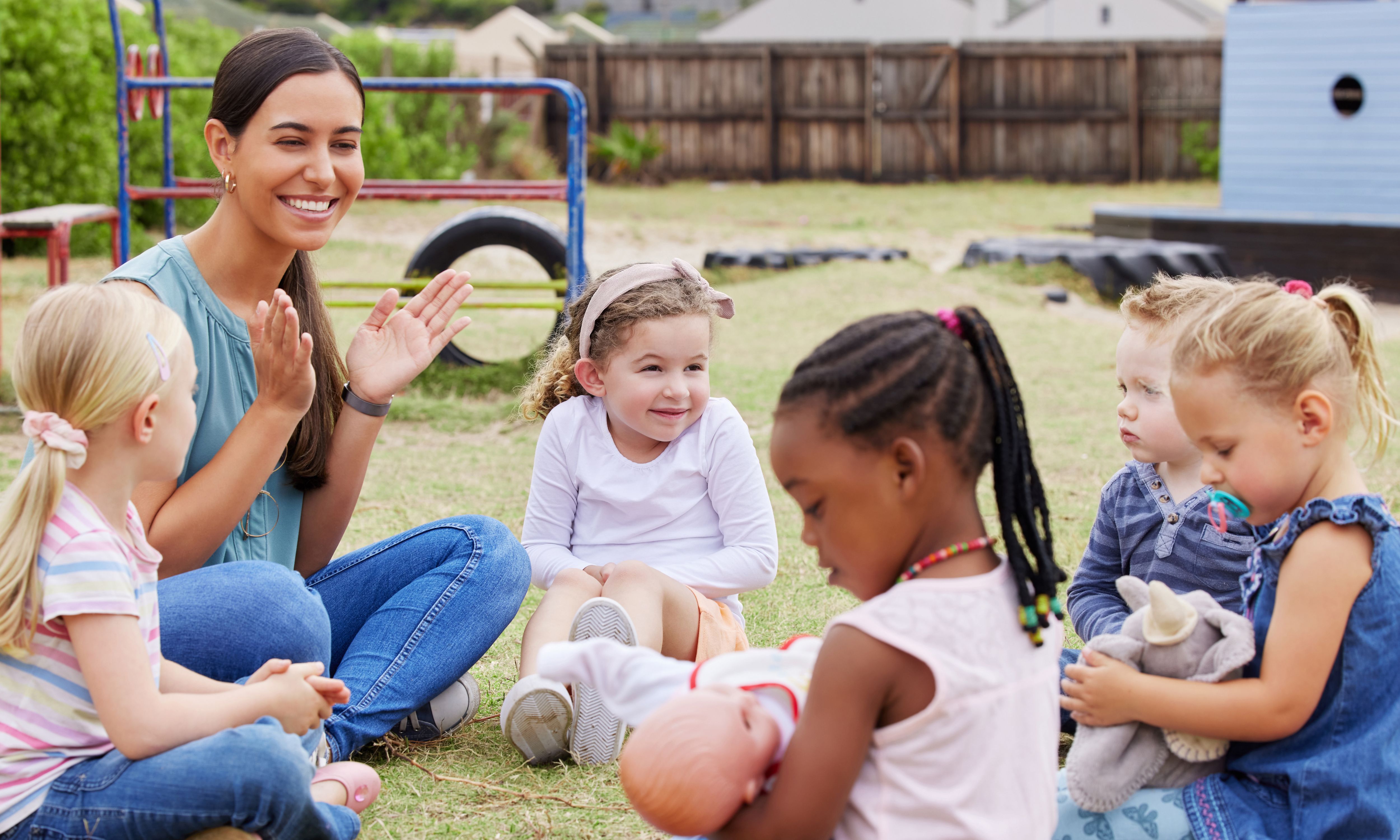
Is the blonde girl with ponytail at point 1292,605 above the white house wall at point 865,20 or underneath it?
underneath

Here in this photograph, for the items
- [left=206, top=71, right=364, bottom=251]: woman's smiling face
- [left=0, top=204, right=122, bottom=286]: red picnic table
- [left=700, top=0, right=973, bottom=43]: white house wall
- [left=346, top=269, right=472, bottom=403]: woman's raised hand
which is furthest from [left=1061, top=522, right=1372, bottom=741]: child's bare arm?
[left=700, top=0, right=973, bottom=43]: white house wall

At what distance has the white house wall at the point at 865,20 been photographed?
34375 millimetres

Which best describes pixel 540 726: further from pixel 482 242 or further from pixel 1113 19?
pixel 1113 19

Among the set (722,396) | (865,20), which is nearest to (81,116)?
(722,396)

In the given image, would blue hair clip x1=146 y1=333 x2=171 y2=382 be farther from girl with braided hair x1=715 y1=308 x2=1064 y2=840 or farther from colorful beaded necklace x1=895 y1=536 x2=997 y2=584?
colorful beaded necklace x1=895 y1=536 x2=997 y2=584

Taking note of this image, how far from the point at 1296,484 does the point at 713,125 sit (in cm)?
1806

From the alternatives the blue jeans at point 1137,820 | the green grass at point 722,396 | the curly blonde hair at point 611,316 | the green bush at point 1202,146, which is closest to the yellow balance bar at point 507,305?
the green grass at point 722,396

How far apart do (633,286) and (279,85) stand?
78 cm

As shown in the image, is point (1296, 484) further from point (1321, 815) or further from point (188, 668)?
point (188, 668)

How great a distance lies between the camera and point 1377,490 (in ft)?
13.8

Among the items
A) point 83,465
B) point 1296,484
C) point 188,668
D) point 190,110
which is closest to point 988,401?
point 1296,484

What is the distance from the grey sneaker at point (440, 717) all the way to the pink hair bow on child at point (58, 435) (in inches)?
37.5

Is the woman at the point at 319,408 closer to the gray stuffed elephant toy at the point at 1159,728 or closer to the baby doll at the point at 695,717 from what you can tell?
the baby doll at the point at 695,717

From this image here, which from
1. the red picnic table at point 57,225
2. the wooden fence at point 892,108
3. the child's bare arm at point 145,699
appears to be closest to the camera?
the child's bare arm at point 145,699
